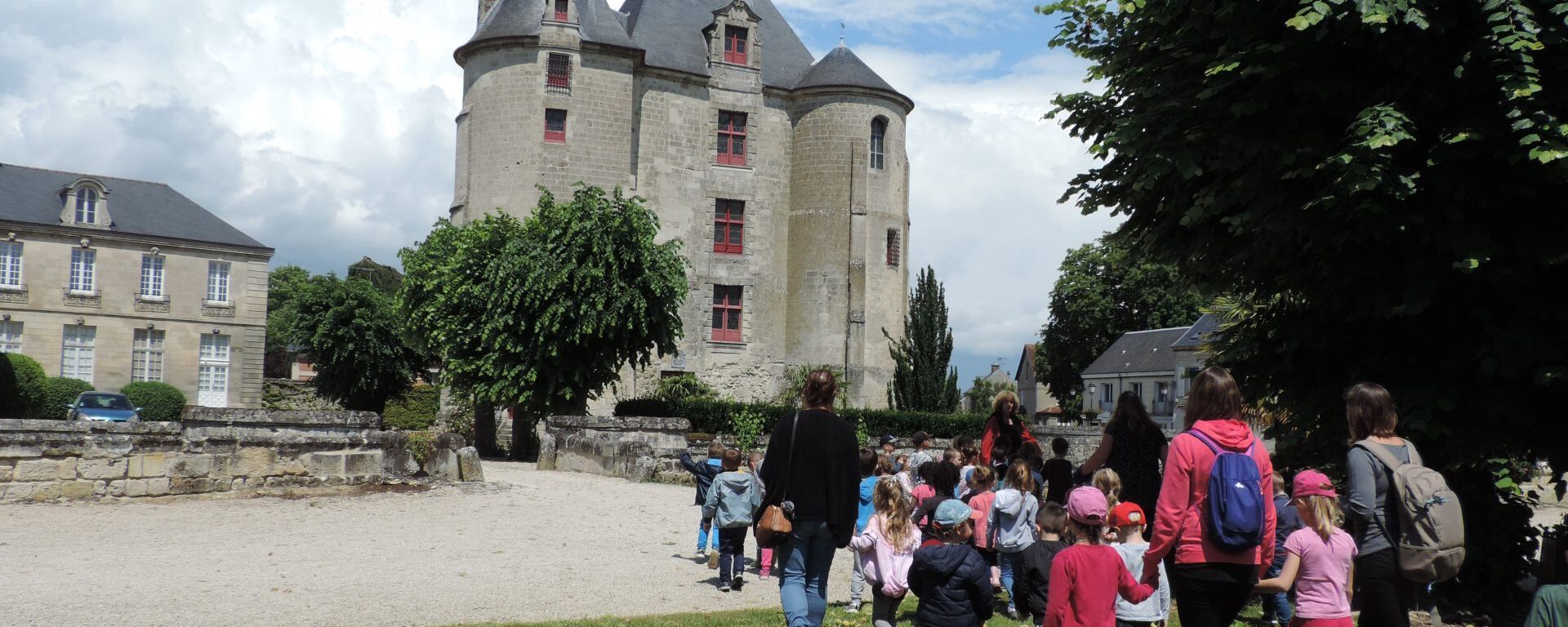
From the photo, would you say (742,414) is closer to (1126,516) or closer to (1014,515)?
(1014,515)

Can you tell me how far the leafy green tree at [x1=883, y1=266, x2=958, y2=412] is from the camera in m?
34.8

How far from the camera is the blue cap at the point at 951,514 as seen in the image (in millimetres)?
5738

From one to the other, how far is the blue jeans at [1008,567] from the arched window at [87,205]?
42.2 metres

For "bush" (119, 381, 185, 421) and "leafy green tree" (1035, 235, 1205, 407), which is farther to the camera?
"leafy green tree" (1035, 235, 1205, 407)

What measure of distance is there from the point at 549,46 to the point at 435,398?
50.1 feet

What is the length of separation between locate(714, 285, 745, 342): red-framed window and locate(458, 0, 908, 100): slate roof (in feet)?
22.3

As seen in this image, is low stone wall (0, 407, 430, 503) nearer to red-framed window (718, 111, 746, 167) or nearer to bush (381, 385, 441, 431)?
red-framed window (718, 111, 746, 167)

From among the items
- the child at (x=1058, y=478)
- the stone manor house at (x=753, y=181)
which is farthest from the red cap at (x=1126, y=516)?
the stone manor house at (x=753, y=181)

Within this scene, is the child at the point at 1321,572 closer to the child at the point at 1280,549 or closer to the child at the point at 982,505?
the child at the point at 1280,549

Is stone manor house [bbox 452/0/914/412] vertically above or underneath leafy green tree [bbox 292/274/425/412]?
above

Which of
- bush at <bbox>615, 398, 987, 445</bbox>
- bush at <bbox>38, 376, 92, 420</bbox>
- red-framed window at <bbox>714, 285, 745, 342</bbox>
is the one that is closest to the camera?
bush at <bbox>615, 398, 987, 445</bbox>

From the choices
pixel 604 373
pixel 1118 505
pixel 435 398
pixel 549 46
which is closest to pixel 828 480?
pixel 1118 505

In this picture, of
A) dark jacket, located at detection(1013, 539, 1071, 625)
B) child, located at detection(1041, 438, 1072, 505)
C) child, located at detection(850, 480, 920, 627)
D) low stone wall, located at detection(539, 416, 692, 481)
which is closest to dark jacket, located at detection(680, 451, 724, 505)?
child, located at detection(1041, 438, 1072, 505)

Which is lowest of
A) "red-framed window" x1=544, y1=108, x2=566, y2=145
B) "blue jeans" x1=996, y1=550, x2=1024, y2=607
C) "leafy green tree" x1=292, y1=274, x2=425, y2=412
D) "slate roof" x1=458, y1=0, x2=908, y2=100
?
"blue jeans" x1=996, y1=550, x2=1024, y2=607
